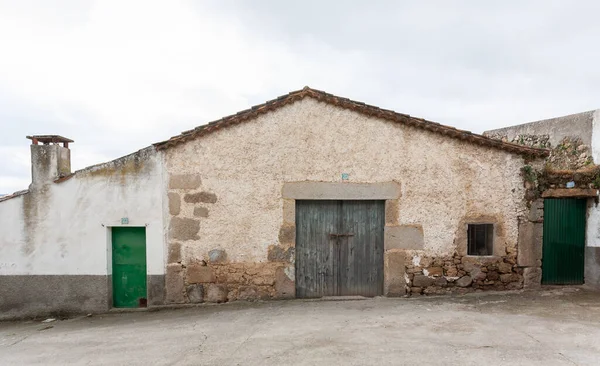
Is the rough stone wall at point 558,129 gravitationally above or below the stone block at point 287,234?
above

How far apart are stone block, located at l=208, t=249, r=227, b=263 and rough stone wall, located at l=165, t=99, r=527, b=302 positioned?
1.4 inches

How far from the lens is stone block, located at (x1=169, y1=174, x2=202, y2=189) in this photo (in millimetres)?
6457

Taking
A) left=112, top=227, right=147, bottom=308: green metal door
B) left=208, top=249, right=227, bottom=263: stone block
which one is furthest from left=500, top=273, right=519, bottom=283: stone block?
left=112, top=227, right=147, bottom=308: green metal door

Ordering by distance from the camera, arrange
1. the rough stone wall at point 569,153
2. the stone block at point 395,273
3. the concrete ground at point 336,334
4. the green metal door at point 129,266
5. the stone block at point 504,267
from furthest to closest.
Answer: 1. the rough stone wall at point 569,153
2. the stone block at point 504,267
3. the stone block at point 395,273
4. the green metal door at point 129,266
5. the concrete ground at point 336,334

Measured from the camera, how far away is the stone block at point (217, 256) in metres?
6.51

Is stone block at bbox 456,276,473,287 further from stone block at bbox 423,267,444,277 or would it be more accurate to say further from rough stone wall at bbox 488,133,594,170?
rough stone wall at bbox 488,133,594,170

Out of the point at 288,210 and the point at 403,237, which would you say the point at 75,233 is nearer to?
the point at 288,210

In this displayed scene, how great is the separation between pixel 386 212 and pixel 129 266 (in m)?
5.36

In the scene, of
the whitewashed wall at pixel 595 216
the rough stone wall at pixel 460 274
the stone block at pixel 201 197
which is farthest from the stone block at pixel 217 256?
the whitewashed wall at pixel 595 216

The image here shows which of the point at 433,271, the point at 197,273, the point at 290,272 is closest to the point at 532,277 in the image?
the point at 433,271

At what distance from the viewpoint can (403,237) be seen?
674 cm

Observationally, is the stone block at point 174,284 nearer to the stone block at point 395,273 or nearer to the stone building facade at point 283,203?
the stone building facade at point 283,203

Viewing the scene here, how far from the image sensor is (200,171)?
650cm

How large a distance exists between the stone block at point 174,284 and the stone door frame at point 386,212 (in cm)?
213
